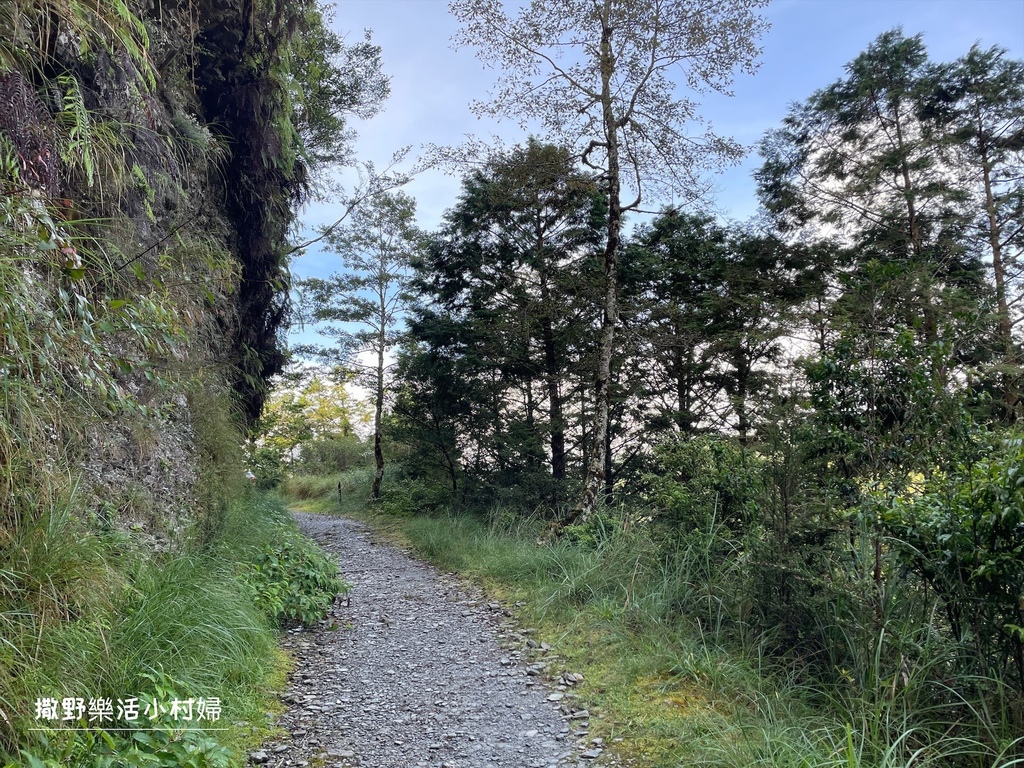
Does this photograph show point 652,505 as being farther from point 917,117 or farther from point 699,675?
point 917,117

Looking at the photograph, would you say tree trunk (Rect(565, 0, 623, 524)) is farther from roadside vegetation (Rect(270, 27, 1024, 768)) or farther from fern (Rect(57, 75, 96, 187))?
fern (Rect(57, 75, 96, 187))

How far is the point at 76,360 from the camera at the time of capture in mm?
2711

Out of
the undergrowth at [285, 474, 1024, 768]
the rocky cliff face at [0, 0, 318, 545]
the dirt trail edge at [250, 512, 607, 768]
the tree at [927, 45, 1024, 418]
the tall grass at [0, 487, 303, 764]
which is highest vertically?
the tree at [927, 45, 1024, 418]

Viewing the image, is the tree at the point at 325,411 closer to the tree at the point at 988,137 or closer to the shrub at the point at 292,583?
the shrub at the point at 292,583

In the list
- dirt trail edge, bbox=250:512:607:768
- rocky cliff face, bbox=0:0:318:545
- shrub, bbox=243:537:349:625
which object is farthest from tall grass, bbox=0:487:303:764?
shrub, bbox=243:537:349:625

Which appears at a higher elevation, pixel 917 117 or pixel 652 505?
pixel 917 117

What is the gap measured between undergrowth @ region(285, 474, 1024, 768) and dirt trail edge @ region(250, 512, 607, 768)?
0.25 m

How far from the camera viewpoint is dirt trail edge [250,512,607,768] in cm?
300

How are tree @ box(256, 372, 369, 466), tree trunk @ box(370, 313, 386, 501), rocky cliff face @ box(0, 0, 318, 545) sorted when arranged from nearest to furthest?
1. rocky cliff face @ box(0, 0, 318, 545)
2. tree trunk @ box(370, 313, 386, 501)
3. tree @ box(256, 372, 369, 466)

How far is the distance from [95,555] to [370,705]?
6.38ft

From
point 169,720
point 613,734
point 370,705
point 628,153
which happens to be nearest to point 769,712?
point 613,734

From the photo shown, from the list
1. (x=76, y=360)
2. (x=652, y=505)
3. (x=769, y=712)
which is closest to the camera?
(x=76, y=360)

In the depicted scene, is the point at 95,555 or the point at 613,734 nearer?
the point at 95,555

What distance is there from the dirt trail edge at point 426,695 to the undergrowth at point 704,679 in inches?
9.8
